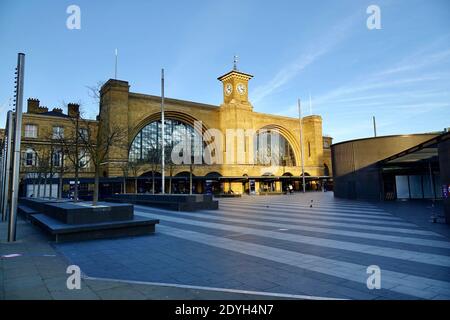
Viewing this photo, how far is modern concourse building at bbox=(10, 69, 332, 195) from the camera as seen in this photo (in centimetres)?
4311

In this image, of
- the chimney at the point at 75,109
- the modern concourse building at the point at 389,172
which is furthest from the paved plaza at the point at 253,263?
the modern concourse building at the point at 389,172

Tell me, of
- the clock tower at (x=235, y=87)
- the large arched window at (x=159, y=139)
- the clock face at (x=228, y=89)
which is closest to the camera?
the large arched window at (x=159, y=139)

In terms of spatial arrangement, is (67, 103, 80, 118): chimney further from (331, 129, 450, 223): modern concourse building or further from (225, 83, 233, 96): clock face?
(225, 83, 233, 96): clock face

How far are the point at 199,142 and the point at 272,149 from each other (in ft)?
65.5

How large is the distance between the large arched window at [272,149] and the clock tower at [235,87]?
9.33m

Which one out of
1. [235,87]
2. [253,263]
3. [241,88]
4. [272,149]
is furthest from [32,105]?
[253,263]

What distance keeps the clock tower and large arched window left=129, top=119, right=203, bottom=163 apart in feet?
36.3

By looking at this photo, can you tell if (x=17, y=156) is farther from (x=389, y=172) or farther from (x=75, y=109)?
(x=389, y=172)

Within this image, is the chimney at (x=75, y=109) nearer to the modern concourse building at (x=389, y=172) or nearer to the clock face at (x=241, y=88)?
the modern concourse building at (x=389, y=172)

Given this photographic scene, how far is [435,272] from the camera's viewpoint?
5672 mm

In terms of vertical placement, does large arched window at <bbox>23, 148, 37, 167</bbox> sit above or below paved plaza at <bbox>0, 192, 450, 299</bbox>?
above

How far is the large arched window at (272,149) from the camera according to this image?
6715cm

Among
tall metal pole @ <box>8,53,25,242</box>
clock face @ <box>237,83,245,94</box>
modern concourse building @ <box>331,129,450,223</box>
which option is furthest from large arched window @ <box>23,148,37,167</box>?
modern concourse building @ <box>331,129,450,223</box>

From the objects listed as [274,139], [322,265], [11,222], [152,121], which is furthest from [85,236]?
[274,139]
